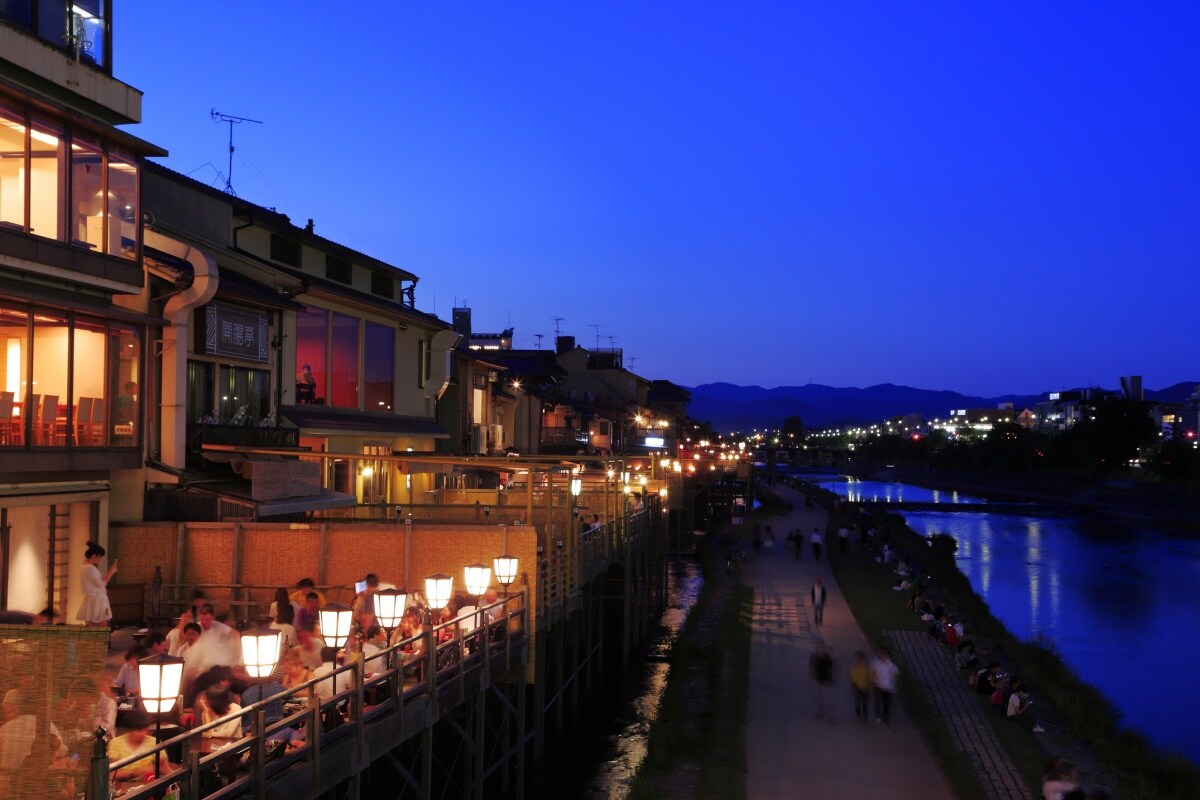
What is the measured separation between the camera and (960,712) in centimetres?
2227

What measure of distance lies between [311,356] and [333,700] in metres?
16.0

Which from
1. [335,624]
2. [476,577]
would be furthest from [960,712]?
[335,624]

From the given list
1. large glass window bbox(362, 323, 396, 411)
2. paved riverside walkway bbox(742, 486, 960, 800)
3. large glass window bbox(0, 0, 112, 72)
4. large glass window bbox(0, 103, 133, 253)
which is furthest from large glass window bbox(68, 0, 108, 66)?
paved riverside walkway bbox(742, 486, 960, 800)

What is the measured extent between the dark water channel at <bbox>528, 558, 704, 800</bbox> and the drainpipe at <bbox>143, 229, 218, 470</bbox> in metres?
8.88

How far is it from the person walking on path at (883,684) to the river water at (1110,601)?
8710 millimetres

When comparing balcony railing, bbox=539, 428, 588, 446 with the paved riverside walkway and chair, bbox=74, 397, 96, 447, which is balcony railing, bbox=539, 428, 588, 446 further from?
chair, bbox=74, 397, 96, 447

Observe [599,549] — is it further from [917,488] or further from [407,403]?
[917,488]

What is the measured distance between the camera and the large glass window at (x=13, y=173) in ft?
45.2

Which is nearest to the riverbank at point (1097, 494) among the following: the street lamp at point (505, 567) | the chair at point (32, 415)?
the street lamp at point (505, 567)

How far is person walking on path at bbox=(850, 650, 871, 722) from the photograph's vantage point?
21062mm

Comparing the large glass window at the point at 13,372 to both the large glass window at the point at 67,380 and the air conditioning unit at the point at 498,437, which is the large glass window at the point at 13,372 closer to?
the large glass window at the point at 67,380

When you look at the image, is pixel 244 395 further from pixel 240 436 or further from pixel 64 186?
pixel 64 186

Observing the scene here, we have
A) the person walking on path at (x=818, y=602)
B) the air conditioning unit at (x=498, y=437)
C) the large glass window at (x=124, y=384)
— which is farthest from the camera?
the air conditioning unit at (x=498, y=437)

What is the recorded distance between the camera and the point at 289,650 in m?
12.7
